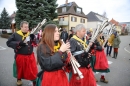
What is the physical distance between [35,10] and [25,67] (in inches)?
502

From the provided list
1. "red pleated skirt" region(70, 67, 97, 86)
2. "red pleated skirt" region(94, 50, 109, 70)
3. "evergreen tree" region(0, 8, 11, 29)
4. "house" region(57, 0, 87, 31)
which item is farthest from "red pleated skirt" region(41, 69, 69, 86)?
"evergreen tree" region(0, 8, 11, 29)

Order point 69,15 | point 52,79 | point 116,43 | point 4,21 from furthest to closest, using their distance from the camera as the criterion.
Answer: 1. point 4,21
2. point 69,15
3. point 116,43
4. point 52,79

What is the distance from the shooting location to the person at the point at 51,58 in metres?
1.91

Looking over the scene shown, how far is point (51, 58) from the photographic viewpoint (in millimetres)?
1907

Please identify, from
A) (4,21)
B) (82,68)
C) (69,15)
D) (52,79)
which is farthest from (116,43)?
(4,21)

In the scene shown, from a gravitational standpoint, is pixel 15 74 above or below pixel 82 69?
below

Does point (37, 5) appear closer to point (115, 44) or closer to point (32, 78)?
point (115, 44)

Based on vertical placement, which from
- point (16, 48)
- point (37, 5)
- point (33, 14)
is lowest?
point (16, 48)

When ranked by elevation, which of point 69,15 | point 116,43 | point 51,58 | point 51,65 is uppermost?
point 69,15

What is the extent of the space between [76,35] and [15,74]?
2286 mm

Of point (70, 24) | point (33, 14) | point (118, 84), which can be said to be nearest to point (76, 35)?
point (118, 84)

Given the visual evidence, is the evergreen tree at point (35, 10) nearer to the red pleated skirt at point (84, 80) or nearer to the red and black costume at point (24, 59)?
the red and black costume at point (24, 59)

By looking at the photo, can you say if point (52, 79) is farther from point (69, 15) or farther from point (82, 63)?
point (69, 15)

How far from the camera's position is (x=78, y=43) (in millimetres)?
2771
